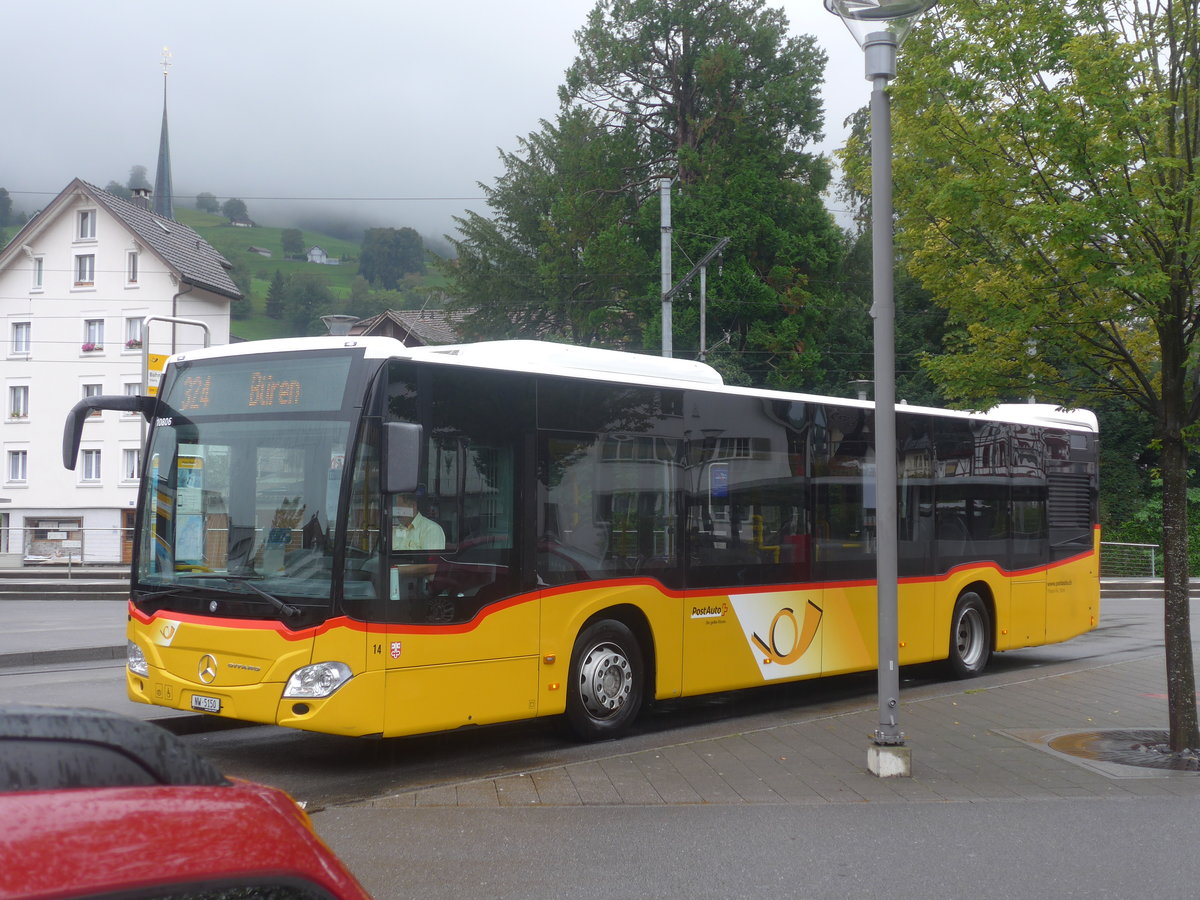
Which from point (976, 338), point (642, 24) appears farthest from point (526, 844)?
point (642, 24)

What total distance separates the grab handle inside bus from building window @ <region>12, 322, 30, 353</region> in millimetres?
49788

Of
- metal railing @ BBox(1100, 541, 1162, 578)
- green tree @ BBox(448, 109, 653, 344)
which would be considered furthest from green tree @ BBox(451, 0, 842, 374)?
metal railing @ BBox(1100, 541, 1162, 578)

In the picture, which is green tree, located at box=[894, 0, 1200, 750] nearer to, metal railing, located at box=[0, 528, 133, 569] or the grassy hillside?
metal railing, located at box=[0, 528, 133, 569]

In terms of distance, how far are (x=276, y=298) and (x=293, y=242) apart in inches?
2359

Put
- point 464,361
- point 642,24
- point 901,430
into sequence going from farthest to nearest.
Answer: point 642,24 → point 901,430 → point 464,361

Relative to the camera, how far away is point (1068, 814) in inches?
283

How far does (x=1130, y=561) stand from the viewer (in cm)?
4025

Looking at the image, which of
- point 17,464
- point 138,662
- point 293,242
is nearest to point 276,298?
point 293,242

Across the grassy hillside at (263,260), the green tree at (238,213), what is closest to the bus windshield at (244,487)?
the grassy hillside at (263,260)

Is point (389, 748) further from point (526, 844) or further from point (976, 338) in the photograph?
point (976, 338)

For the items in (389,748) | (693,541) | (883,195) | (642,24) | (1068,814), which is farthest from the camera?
(642,24)

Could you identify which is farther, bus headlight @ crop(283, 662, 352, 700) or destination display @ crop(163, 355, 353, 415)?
destination display @ crop(163, 355, 353, 415)

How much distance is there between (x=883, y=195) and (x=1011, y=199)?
4.70ft

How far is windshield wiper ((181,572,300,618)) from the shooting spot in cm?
778
